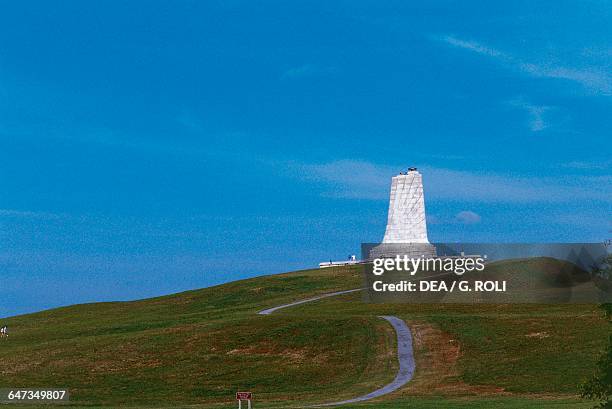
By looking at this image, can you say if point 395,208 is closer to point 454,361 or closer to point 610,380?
point 454,361

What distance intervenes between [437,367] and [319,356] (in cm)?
1114

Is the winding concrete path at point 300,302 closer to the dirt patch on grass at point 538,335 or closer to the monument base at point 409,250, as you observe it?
the monument base at point 409,250

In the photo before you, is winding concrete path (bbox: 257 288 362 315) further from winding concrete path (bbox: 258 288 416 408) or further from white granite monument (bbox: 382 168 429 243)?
white granite monument (bbox: 382 168 429 243)

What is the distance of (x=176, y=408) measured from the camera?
5481 cm

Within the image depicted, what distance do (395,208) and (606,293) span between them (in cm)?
8103

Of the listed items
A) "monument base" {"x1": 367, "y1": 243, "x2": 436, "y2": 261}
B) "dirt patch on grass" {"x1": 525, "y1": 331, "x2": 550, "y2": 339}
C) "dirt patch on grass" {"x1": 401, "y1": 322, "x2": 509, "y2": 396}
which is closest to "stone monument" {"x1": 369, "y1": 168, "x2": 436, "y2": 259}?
"monument base" {"x1": 367, "y1": 243, "x2": 436, "y2": 261}

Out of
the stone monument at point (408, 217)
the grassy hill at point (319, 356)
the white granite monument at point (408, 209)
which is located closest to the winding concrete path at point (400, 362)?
the grassy hill at point (319, 356)

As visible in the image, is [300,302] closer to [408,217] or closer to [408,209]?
[408,217]

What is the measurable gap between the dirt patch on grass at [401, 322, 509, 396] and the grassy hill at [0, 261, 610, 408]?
100mm

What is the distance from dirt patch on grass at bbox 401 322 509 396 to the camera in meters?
58.2

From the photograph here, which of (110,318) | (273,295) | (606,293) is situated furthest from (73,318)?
(606,293)

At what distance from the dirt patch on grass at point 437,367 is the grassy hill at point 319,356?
10cm

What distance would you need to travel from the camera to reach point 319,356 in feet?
Answer: 234

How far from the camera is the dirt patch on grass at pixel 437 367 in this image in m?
58.2
